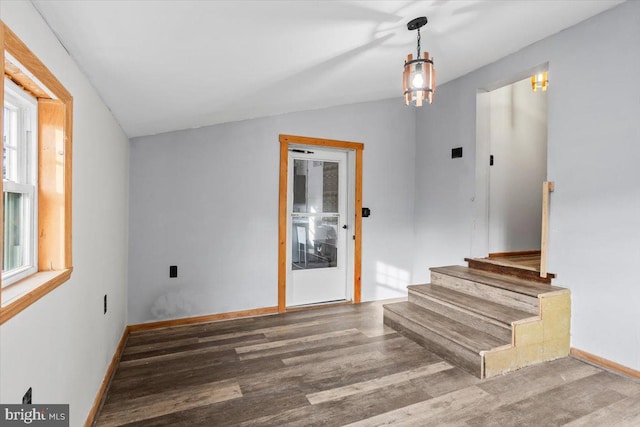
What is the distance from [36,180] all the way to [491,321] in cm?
305

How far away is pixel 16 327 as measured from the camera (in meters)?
1.08

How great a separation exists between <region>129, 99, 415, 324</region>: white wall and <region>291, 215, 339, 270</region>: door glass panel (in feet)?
1.08

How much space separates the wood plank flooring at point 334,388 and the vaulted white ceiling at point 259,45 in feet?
6.29

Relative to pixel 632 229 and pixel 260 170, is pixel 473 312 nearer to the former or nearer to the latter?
pixel 632 229

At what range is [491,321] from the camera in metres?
2.76

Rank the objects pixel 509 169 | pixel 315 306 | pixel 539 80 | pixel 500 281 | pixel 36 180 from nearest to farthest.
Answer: pixel 36 180 → pixel 500 281 → pixel 539 80 → pixel 509 169 → pixel 315 306

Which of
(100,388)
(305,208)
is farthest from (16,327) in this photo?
(305,208)

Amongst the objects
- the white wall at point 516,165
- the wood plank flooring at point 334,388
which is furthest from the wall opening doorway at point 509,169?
the wood plank flooring at point 334,388

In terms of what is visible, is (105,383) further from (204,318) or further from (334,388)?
(334,388)

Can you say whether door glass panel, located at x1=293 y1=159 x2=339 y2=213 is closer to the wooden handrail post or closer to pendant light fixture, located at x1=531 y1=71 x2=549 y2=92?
the wooden handrail post

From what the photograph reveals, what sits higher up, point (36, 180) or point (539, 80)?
point (539, 80)

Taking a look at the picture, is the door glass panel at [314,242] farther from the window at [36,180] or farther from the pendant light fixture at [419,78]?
the window at [36,180]

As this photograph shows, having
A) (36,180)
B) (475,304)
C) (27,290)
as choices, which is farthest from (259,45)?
(475,304)

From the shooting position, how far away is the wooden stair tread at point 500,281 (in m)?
2.88
